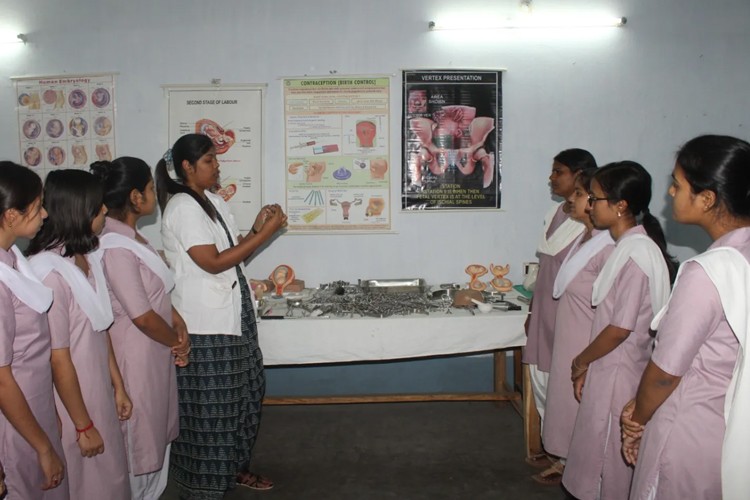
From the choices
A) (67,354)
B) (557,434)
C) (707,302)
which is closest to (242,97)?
(67,354)

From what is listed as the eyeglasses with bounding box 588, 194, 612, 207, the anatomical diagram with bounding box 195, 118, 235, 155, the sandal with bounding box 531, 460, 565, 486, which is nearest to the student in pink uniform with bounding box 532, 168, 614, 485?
the eyeglasses with bounding box 588, 194, 612, 207

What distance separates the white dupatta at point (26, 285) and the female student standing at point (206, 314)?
0.85m

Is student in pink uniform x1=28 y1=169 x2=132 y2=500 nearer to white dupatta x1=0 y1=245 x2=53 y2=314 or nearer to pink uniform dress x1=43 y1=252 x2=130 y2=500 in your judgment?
pink uniform dress x1=43 y1=252 x2=130 y2=500

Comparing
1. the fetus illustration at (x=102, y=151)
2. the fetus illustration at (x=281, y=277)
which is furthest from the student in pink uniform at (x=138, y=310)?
the fetus illustration at (x=102, y=151)

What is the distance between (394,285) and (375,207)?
56cm

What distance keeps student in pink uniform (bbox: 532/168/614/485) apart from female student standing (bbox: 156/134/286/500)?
1301 mm

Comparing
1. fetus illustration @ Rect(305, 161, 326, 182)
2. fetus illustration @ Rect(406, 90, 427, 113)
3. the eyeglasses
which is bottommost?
the eyeglasses

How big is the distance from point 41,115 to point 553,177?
3.52 meters

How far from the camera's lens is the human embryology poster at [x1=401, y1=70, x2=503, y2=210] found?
3.93 metres

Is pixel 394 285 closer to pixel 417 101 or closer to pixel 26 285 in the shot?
pixel 417 101

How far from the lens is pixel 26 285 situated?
4.99ft

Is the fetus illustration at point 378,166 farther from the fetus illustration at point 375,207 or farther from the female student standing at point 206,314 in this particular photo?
the female student standing at point 206,314

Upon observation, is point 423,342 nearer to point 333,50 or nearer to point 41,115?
point 333,50

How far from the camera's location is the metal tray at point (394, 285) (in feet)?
12.7
